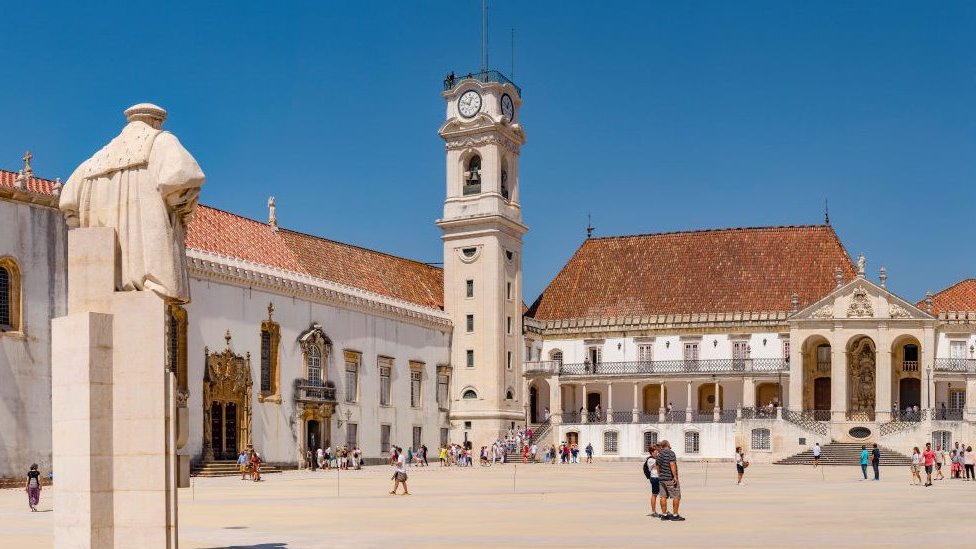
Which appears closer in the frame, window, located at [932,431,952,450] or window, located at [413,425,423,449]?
window, located at [932,431,952,450]

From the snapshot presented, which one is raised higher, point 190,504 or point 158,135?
point 158,135

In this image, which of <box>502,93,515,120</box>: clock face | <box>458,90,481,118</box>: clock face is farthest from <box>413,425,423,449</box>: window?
<box>502,93,515,120</box>: clock face

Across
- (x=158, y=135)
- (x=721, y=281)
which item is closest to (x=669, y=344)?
(x=721, y=281)

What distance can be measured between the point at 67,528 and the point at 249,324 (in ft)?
125

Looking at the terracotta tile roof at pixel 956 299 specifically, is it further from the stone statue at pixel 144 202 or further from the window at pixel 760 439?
the stone statue at pixel 144 202

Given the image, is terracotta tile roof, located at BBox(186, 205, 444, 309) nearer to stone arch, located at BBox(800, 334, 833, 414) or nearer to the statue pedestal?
stone arch, located at BBox(800, 334, 833, 414)

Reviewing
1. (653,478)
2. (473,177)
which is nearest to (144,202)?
(653,478)

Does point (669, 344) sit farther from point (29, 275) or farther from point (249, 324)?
point (29, 275)

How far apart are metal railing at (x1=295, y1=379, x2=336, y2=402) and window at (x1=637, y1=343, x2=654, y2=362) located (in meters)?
21.0

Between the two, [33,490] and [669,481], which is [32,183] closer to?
[33,490]

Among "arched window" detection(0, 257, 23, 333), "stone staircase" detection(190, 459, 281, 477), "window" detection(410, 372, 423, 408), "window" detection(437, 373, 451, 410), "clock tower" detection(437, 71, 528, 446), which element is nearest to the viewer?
"arched window" detection(0, 257, 23, 333)

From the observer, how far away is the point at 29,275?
39.8m

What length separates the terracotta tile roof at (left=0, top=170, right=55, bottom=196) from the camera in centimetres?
4038

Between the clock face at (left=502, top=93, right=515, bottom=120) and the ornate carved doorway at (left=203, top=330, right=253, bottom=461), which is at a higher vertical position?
the clock face at (left=502, top=93, right=515, bottom=120)
